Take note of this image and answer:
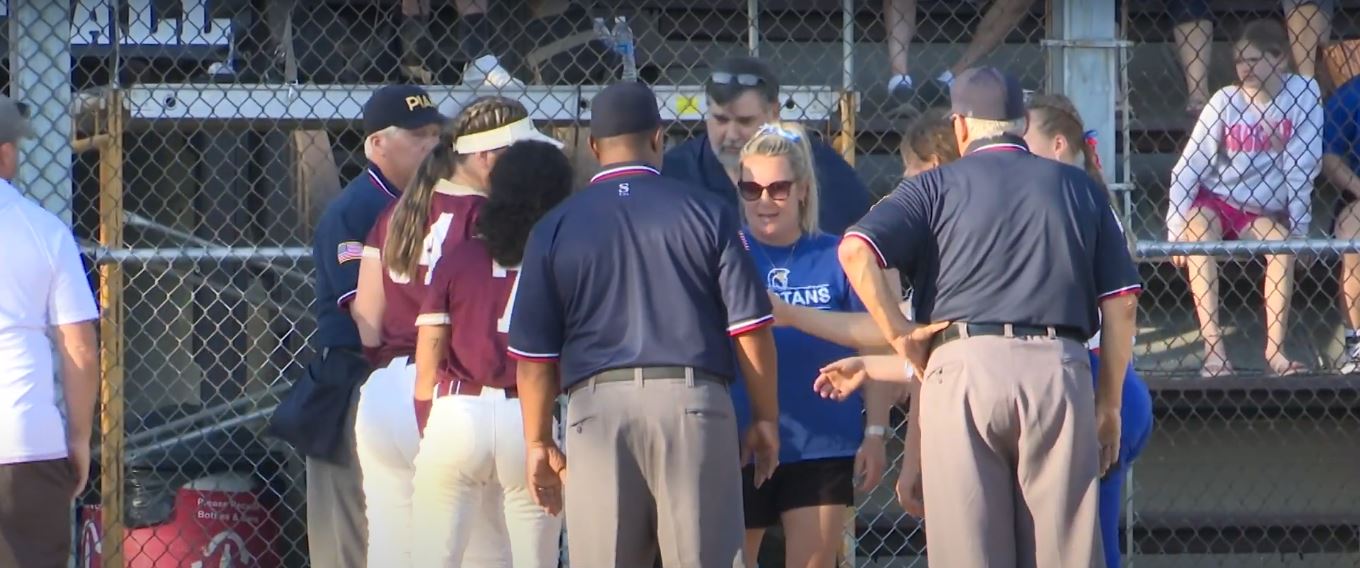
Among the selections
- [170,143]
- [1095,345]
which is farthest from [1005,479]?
[170,143]

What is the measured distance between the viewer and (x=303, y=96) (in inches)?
255

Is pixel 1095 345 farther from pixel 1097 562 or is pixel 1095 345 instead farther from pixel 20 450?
pixel 20 450

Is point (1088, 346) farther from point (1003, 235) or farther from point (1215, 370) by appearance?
point (1215, 370)

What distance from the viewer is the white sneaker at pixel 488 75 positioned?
6.54 m

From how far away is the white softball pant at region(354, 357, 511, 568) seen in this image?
504cm

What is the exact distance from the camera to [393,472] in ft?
16.7

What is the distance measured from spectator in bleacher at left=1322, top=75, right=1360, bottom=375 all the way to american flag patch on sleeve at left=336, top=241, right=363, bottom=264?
3.98m

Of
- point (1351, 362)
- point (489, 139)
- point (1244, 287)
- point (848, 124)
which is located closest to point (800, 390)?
point (489, 139)

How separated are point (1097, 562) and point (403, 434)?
6.46 ft

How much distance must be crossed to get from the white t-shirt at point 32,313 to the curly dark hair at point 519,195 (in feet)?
3.67

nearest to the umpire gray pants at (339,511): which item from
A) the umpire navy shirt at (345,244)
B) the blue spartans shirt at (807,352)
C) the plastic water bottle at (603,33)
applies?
the umpire navy shirt at (345,244)

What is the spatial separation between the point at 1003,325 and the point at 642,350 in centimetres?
91

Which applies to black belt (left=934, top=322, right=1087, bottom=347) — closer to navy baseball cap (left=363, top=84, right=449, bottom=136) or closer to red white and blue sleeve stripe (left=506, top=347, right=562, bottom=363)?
red white and blue sleeve stripe (left=506, top=347, right=562, bottom=363)

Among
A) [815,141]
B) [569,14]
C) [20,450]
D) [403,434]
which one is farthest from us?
[569,14]
